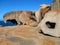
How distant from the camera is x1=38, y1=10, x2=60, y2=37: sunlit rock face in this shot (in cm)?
1002

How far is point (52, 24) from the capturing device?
10414mm

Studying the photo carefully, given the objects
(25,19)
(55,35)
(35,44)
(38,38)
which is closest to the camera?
(35,44)

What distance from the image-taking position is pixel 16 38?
30.9ft

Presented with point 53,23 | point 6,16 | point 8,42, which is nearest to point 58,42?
point 53,23

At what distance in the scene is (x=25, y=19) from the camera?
93.9 ft

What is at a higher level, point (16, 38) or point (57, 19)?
point (57, 19)

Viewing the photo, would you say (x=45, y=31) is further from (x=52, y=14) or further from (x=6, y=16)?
(x=6, y=16)

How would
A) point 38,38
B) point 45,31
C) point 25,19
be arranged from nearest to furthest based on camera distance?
point 38,38
point 45,31
point 25,19

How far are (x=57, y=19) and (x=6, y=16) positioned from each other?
3399cm

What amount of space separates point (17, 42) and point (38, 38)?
4.07 ft

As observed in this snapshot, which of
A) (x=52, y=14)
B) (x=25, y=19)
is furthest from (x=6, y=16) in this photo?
(x=52, y=14)

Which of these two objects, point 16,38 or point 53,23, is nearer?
point 16,38

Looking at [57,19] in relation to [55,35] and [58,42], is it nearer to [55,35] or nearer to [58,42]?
[55,35]

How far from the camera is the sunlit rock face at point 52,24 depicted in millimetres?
10016
